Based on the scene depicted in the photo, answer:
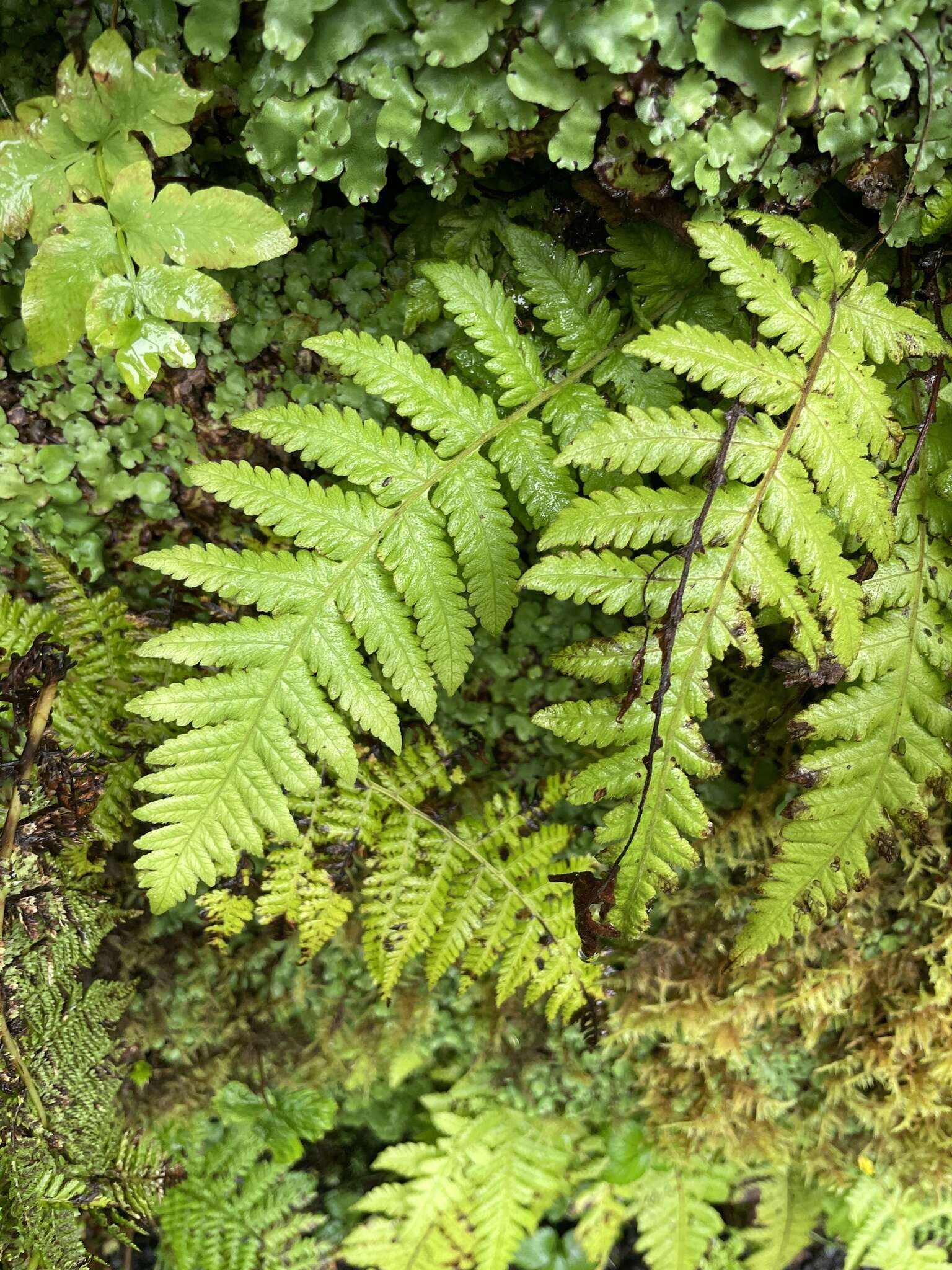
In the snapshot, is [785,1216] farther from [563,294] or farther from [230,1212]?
[563,294]

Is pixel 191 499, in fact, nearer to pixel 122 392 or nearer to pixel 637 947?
pixel 122 392

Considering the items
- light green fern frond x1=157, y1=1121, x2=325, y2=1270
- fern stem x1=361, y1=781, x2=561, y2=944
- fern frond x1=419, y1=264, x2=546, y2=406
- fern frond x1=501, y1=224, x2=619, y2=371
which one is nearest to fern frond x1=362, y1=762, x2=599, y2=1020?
fern stem x1=361, y1=781, x2=561, y2=944

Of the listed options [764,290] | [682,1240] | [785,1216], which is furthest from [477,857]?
[785,1216]

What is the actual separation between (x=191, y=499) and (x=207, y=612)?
410mm

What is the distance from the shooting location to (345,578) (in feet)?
7.25

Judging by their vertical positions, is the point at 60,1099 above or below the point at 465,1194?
above

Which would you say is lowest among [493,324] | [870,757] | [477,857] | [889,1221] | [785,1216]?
[889,1221]

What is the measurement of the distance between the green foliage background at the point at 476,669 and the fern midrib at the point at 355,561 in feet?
0.14

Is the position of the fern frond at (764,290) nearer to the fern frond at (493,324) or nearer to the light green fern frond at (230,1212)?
the fern frond at (493,324)

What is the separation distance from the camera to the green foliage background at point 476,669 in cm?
195

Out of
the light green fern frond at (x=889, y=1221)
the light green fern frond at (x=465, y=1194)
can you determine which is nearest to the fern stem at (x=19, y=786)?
the light green fern frond at (x=465, y=1194)

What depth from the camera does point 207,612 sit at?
2.74m

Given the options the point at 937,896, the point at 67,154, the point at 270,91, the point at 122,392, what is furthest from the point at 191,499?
the point at 937,896

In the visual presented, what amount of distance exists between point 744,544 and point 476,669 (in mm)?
1268
